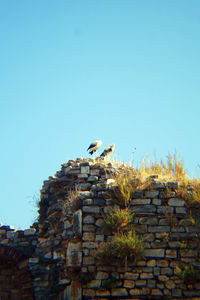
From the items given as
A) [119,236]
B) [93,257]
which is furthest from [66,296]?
[119,236]

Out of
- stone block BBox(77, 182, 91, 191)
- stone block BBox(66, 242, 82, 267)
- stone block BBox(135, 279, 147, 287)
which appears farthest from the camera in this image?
stone block BBox(77, 182, 91, 191)

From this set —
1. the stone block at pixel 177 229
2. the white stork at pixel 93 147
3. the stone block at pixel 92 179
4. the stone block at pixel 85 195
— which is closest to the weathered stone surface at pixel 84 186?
the stone block at pixel 92 179

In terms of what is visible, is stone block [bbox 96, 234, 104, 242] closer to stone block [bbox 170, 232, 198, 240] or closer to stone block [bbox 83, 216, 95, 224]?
stone block [bbox 83, 216, 95, 224]

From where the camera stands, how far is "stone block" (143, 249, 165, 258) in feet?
35.6

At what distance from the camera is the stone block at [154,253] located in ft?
35.6

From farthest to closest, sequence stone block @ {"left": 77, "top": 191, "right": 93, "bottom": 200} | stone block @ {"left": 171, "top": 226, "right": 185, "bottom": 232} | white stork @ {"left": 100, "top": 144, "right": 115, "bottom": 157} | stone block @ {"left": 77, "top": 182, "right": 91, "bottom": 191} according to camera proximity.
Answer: white stork @ {"left": 100, "top": 144, "right": 115, "bottom": 157}, stone block @ {"left": 77, "top": 182, "right": 91, "bottom": 191}, stone block @ {"left": 77, "top": 191, "right": 93, "bottom": 200}, stone block @ {"left": 171, "top": 226, "right": 185, "bottom": 232}

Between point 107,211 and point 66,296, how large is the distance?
2.07 metres

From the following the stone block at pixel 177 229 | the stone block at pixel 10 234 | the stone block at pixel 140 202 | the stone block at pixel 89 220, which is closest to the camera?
the stone block at pixel 177 229

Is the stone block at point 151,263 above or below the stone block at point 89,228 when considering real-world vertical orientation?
below

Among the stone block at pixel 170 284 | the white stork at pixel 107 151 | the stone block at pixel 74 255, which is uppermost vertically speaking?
the white stork at pixel 107 151

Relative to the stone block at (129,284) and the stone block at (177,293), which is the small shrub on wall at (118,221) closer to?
the stone block at (129,284)

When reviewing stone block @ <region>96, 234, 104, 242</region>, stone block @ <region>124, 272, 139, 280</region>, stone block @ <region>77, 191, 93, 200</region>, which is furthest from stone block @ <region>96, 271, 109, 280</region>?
stone block @ <region>77, 191, 93, 200</region>

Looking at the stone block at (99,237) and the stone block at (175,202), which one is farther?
the stone block at (175,202)

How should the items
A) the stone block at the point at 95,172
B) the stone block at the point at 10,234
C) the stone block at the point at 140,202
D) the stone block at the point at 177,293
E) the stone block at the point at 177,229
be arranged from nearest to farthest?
the stone block at the point at 177,293 → the stone block at the point at 177,229 → the stone block at the point at 140,202 → the stone block at the point at 95,172 → the stone block at the point at 10,234
